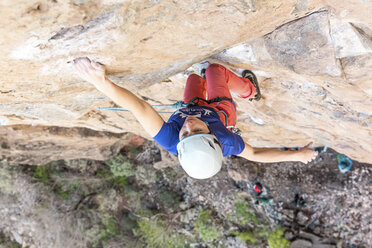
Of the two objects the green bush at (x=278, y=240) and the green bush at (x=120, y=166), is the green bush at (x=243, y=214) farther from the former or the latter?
the green bush at (x=120, y=166)

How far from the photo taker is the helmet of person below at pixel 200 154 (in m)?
1.94

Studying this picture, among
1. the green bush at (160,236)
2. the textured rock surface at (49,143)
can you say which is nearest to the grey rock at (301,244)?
the green bush at (160,236)

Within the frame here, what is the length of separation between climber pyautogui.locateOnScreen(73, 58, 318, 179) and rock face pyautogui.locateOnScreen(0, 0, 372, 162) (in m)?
0.13

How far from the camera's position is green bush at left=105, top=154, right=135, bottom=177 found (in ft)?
23.6

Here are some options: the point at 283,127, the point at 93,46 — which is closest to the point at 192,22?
the point at 93,46

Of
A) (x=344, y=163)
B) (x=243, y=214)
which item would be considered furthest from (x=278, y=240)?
(x=344, y=163)

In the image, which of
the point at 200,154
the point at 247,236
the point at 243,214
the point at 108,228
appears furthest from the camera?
the point at 108,228

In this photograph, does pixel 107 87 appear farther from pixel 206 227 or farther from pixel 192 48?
pixel 206 227

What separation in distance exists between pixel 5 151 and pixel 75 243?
3881 millimetres

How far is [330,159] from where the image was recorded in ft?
16.4

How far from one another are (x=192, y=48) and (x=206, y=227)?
568 cm

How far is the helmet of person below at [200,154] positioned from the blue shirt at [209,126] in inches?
6.6

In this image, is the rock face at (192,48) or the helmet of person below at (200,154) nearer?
the rock face at (192,48)

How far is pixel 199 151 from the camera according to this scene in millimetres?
1935
